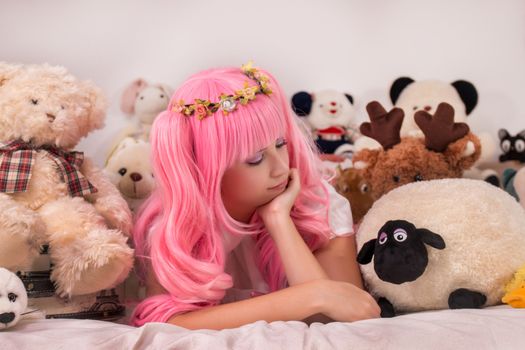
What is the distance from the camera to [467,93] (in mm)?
1948

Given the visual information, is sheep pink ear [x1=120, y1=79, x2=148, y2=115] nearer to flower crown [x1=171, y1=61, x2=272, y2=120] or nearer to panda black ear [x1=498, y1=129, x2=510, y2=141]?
flower crown [x1=171, y1=61, x2=272, y2=120]

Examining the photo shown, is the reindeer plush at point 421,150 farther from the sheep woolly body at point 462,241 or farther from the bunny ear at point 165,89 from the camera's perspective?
the bunny ear at point 165,89

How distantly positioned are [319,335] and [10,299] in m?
0.53

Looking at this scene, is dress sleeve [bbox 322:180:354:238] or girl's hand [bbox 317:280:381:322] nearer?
girl's hand [bbox 317:280:381:322]

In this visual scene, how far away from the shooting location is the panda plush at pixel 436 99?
1.85 m

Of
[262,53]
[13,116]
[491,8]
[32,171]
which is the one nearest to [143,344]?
[32,171]

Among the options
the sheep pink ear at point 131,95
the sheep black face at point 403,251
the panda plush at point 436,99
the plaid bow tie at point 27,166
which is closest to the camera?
the sheep black face at point 403,251

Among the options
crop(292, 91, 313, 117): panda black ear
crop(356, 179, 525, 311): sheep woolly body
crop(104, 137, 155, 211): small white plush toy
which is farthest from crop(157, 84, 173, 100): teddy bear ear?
crop(356, 179, 525, 311): sheep woolly body

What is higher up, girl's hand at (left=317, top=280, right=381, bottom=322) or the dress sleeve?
the dress sleeve

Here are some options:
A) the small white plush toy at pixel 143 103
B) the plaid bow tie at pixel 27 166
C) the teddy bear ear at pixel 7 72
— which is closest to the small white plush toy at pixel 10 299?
the plaid bow tie at pixel 27 166

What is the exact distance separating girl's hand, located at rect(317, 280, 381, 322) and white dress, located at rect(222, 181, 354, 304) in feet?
0.91

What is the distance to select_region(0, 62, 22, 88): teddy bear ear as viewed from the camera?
1.31m

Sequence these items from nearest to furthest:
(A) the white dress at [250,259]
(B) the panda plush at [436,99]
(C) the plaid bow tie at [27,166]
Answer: (C) the plaid bow tie at [27,166], (A) the white dress at [250,259], (B) the panda plush at [436,99]

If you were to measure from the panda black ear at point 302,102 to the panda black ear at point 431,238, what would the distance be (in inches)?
36.7
